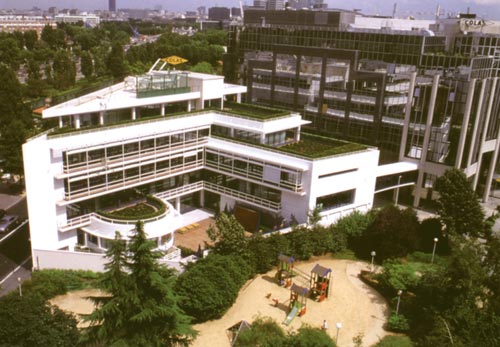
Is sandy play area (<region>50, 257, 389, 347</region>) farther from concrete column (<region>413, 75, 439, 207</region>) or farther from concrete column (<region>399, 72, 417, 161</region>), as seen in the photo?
concrete column (<region>399, 72, 417, 161</region>)

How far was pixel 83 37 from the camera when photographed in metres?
186

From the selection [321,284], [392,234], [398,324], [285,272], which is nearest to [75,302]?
[285,272]

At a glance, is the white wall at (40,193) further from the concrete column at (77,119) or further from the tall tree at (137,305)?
the tall tree at (137,305)

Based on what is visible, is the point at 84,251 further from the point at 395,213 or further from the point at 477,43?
the point at 477,43

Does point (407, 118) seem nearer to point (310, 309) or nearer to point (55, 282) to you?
point (310, 309)

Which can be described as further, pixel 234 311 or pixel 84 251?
pixel 84 251

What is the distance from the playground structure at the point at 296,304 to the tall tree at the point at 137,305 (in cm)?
1248

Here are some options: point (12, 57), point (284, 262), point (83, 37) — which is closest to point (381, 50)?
point (284, 262)

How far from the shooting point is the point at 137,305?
80.6 ft

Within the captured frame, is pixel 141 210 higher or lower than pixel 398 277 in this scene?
higher

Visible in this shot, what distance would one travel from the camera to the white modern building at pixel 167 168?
4228 centimetres

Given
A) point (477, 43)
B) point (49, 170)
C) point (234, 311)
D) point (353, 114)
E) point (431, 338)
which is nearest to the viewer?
point (431, 338)

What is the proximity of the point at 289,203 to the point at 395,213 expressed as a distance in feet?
35.7

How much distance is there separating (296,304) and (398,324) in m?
7.87
